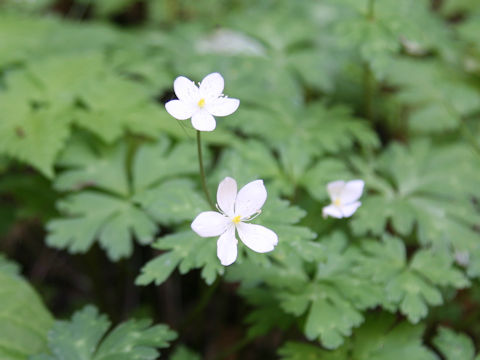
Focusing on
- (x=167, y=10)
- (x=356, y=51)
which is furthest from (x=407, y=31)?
(x=167, y=10)

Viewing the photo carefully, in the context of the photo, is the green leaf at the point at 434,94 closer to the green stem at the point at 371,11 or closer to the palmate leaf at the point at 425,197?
the palmate leaf at the point at 425,197

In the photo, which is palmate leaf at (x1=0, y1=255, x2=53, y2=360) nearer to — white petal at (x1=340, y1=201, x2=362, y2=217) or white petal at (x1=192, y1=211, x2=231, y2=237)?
white petal at (x1=192, y1=211, x2=231, y2=237)

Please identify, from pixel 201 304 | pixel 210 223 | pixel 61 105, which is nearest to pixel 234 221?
pixel 210 223

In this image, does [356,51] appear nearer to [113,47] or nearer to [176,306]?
[113,47]

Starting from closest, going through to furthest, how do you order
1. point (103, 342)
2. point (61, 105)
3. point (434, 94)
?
1. point (103, 342)
2. point (61, 105)
3. point (434, 94)

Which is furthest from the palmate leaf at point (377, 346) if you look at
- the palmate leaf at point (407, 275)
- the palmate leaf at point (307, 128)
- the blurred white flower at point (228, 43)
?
the blurred white flower at point (228, 43)

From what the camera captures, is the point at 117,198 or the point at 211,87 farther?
the point at 117,198

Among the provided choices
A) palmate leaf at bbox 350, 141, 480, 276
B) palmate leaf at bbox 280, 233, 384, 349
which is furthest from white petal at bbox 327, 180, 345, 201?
palmate leaf at bbox 350, 141, 480, 276

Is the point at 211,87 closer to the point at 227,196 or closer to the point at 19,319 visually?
the point at 227,196
